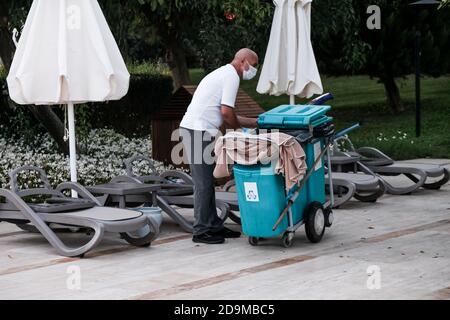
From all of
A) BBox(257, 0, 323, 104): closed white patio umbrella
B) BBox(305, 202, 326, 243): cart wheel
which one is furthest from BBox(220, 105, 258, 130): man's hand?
BBox(257, 0, 323, 104): closed white patio umbrella

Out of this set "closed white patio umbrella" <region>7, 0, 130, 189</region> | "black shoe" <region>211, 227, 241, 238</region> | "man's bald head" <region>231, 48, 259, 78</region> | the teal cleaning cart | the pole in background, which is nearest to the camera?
the teal cleaning cart

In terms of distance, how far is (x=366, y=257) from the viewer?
7969 millimetres

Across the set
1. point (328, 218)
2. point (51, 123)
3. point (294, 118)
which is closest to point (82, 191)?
point (294, 118)

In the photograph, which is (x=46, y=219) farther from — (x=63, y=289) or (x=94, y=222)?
(x=63, y=289)

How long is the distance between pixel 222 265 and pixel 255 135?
1.18m

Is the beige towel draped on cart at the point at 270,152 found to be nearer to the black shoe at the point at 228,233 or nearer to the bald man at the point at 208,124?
the bald man at the point at 208,124

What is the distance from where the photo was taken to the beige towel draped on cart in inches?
320

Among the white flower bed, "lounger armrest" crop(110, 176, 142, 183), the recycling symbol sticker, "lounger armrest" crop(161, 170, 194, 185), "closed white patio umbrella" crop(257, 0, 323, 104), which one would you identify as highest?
"closed white patio umbrella" crop(257, 0, 323, 104)

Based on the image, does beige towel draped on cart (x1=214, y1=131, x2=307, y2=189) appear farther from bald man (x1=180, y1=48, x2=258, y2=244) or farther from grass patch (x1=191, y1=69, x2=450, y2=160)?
grass patch (x1=191, y1=69, x2=450, y2=160)

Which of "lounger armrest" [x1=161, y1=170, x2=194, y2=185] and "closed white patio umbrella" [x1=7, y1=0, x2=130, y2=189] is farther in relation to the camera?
"lounger armrest" [x1=161, y1=170, x2=194, y2=185]

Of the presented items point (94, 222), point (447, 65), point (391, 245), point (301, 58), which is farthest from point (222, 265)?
point (447, 65)

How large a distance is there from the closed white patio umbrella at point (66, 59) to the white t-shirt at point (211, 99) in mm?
1040

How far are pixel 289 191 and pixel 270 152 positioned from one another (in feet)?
1.45

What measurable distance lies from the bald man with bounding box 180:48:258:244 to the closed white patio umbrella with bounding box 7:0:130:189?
1078 mm
